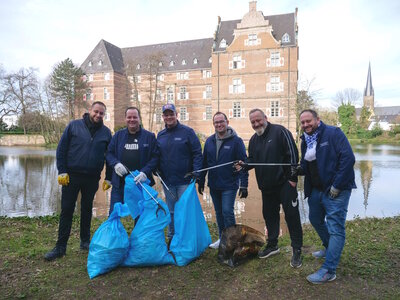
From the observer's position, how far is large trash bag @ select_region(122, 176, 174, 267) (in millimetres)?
3496

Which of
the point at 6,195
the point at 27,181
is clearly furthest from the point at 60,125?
the point at 6,195

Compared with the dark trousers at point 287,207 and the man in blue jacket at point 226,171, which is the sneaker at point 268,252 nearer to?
the dark trousers at point 287,207

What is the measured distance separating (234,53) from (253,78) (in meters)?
3.51

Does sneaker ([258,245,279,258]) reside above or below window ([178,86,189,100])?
below

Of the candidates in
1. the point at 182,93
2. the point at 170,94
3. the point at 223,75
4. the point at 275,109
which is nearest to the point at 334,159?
the point at 275,109

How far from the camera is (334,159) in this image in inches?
122

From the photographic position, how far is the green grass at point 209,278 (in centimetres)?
297

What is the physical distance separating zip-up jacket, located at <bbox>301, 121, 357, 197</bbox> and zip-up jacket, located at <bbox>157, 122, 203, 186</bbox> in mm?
1654

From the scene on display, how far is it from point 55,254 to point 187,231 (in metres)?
1.83

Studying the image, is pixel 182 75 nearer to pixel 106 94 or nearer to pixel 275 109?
pixel 106 94

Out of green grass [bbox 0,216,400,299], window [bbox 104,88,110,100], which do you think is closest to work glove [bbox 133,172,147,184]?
green grass [bbox 0,216,400,299]

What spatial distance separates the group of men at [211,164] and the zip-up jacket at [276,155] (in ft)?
0.04

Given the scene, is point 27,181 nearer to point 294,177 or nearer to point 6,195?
point 6,195

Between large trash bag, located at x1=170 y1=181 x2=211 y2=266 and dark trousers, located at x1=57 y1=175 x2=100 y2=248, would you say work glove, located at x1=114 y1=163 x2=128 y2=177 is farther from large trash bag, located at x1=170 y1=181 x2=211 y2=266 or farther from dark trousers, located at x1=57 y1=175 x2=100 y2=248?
large trash bag, located at x1=170 y1=181 x2=211 y2=266
